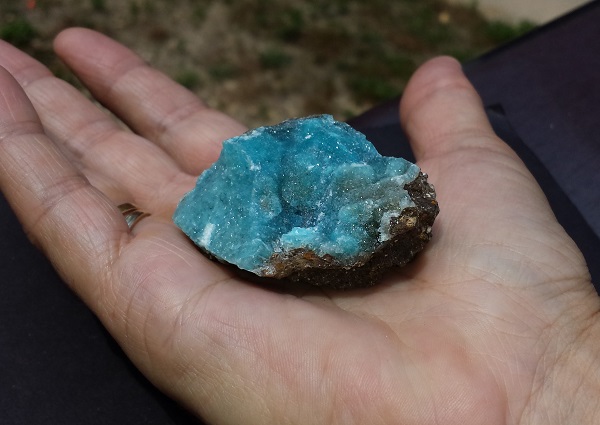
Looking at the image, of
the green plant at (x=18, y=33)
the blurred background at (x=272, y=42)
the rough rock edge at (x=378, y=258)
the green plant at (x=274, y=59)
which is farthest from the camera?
the green plant at (x=274, y=59)

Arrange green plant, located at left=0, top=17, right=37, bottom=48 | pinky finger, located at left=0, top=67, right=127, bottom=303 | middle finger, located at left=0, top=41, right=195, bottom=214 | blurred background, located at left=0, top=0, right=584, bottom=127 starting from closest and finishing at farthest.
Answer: pinky finger, located at left=0, top=67, right=127, bottom=303, middle finger, located at left=0, top=41, right=195, bottom=214, green plant, located at left=0, top=17, right=37, bottom=48, blurred background, located at left=0, top=0, right=584, bottom=127

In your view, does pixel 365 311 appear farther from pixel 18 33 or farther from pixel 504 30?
pixel 504 30

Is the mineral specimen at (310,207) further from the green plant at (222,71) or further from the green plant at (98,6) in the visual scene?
the green plant at (98,6)

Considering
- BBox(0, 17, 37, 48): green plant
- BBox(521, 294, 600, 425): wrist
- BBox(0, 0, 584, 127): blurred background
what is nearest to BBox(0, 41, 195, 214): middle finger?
BBox(521, 294, 600, 425): wrist

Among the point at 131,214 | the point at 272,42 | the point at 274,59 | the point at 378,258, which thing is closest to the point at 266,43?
the point at 272,42

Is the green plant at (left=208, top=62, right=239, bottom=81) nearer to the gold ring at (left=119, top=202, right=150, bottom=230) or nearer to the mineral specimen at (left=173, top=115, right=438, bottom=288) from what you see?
the gold ring at (left=119, top=202, right=150, bottom=230)

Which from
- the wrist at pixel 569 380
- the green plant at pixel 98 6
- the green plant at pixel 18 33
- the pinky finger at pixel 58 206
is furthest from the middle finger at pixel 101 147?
the green plant at pixel 98 6
